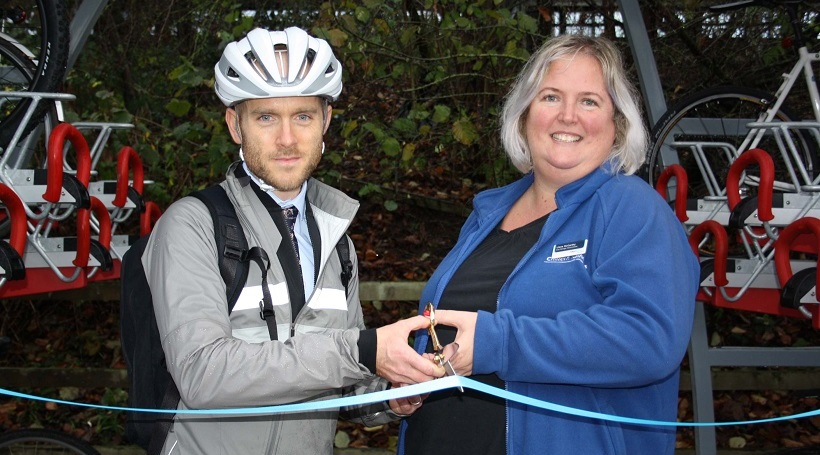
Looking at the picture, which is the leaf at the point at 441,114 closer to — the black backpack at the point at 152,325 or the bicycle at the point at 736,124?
the bicycle at the point at 736,124

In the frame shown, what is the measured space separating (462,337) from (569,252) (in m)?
0.37

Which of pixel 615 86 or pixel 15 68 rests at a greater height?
pixel 15 68

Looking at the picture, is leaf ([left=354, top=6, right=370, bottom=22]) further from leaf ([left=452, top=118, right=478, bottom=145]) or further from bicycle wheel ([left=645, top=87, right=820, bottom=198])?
bicycle wheel ([left=645, top=87, right=820, bottom=198])

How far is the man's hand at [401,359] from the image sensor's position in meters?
2.02

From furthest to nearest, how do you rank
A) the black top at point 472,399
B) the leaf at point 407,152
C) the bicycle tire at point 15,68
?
the leaf at point 407,152, the bicycle tire at point 15,68, the black top at point 472,399

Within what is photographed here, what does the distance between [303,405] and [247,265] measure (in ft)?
1.23

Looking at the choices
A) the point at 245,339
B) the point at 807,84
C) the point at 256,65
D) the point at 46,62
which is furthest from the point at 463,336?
the point at 807,84

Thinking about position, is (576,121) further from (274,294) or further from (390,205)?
(390,205)

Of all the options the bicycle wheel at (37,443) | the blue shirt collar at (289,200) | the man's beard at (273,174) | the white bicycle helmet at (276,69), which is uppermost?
the white bicycle helmet at (276,69)

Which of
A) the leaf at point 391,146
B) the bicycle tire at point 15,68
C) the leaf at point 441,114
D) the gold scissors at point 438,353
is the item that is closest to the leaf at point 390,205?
the leaf at point 391,146

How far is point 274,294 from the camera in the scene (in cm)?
214

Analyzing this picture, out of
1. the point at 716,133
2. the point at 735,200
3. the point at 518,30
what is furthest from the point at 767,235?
the point at 518,30

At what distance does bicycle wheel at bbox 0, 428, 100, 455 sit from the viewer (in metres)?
4.46

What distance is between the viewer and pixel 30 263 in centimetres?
372
